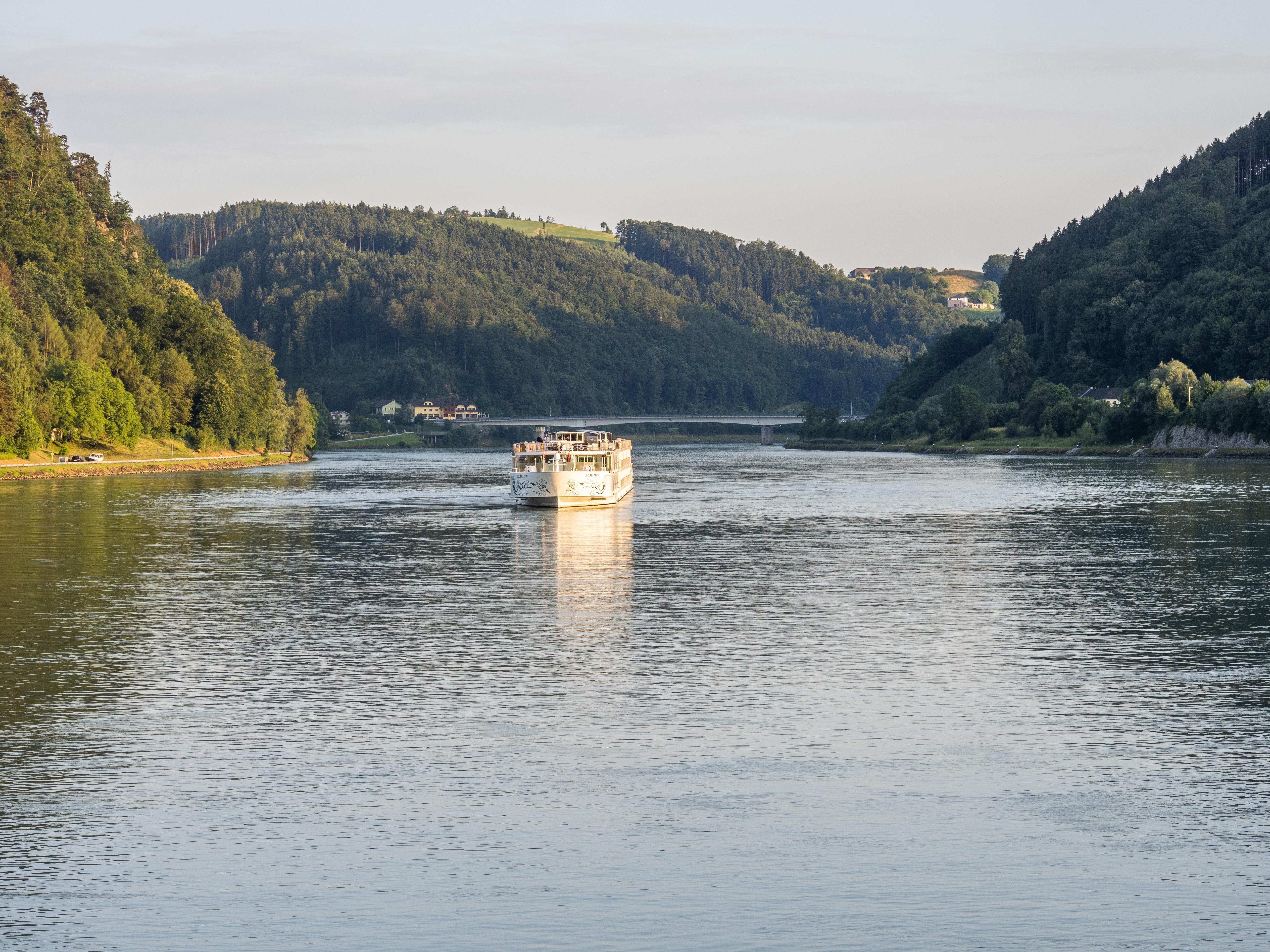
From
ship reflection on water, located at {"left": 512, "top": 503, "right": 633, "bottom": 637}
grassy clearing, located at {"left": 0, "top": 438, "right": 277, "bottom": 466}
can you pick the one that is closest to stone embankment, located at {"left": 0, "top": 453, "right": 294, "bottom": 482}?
grassy clearing, located at {"left": 0, "top": 438, "right": 277, "bottom": 466}

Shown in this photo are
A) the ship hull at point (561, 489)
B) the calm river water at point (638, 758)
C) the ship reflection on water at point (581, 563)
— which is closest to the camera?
the calm river water at point (638, 758)

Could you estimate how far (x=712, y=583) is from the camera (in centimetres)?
4625

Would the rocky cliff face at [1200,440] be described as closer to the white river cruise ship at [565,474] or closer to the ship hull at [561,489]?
the white river cruise ship at [565,474]

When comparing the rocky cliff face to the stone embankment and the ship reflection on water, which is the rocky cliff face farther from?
the stone embankment

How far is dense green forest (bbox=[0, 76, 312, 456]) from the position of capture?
468ft

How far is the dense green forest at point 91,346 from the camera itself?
14275 centimetres

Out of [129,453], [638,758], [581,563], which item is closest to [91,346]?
[129,453]

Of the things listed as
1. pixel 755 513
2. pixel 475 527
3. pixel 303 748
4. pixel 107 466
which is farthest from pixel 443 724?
pixel 107 466

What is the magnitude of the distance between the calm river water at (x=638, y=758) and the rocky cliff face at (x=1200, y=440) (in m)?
122

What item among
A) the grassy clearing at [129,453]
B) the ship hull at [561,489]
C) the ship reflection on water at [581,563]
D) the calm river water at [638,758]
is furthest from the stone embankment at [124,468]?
the calm river water at [638,758]

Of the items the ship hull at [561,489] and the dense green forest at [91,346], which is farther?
the dense green forest at [91,346]

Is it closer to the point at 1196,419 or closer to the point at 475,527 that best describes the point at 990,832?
the point at 475,527

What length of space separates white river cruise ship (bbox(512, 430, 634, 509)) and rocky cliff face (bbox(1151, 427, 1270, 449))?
9283cm

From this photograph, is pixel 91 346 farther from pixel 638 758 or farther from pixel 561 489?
pixel 638 758
